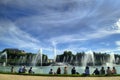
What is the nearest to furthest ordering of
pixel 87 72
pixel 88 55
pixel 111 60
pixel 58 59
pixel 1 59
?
pixel 87 72, pixel 88 55, pixel 111 60, pixel 1 59, pixel 58 59

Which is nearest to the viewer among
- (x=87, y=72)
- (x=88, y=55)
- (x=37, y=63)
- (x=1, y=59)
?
(x=87, y=72)

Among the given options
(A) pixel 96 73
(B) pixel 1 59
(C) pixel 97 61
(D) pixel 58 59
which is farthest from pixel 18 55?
(A) pixel 96 73

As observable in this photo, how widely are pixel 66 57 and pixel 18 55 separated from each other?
85.1ft

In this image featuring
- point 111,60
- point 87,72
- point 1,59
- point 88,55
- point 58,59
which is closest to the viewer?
point 87,72

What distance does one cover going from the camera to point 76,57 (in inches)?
3740

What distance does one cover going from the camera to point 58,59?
94.5 metres

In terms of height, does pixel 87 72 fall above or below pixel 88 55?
below

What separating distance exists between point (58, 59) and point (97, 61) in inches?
765

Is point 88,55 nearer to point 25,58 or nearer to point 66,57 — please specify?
point 66,57

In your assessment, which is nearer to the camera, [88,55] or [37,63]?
[88,55]

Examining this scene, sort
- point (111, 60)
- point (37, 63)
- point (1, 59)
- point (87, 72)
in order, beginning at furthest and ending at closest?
1. point (1, 59)
2. point (111, 60)
3. point (37, 63)
4. point (87, 72)

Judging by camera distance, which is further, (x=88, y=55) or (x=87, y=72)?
(x=88, y=55)

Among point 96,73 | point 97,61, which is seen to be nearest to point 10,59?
point 97,61

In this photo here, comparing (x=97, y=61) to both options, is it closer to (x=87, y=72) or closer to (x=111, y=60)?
(x=111, y=60)
